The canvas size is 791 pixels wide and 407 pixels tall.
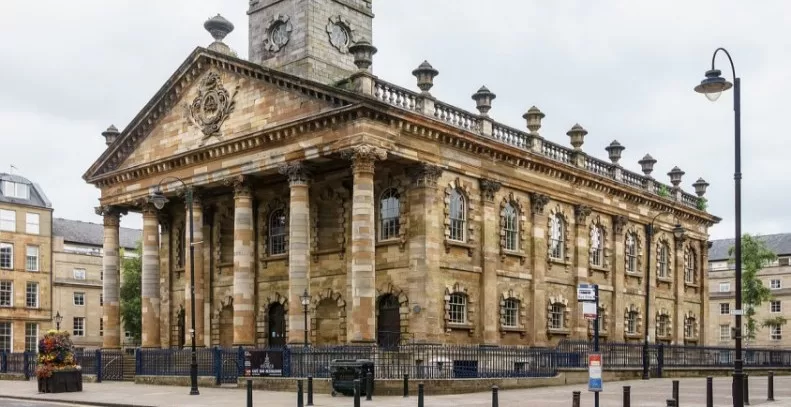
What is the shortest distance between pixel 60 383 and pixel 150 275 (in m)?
12.9

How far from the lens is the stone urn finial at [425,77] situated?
3606 cm

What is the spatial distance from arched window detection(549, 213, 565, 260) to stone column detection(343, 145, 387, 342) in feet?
42.6

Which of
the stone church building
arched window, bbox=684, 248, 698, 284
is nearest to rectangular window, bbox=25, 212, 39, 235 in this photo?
the stone church building

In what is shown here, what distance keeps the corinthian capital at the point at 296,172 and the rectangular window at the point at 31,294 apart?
47685 millimetres

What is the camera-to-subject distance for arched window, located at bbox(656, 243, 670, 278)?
53906 mm

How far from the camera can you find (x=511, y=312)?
4059 centimetres

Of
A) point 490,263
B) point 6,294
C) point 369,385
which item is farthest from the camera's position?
point 6,294

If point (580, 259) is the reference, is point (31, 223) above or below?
above

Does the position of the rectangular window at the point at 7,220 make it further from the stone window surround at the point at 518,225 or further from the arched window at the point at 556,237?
the stone window surround at the point at 518,225

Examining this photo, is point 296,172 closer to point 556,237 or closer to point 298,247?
point 298,247

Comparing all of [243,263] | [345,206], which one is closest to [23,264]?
[243,263]

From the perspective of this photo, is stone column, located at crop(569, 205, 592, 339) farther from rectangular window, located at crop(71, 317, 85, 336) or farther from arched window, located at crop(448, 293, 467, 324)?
rectangular window, located at crop(71, 317, 85, 336)

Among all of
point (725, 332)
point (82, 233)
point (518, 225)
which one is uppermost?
point (82, 233)

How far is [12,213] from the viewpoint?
75.3 m
